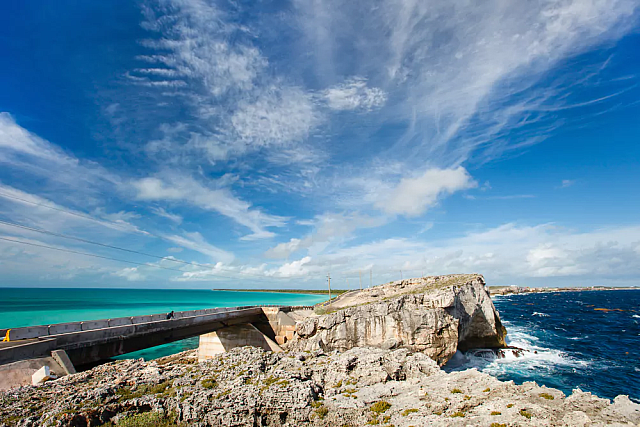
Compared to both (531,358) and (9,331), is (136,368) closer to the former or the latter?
(9,331)

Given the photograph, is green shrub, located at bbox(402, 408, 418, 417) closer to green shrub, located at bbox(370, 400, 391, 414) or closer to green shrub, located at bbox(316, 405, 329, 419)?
green shrub, located at bbox(370, 400, 391, 414)

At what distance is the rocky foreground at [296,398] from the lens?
1285cm

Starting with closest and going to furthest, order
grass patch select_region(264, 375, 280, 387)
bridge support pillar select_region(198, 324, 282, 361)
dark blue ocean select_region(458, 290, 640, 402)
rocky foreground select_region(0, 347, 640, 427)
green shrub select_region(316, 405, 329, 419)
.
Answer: rocky foreground select_region(0, 347, 640, 427), green shrub select_region(316, 405, 329, 419), grass patch select_region(264, 375, 280, 387), dark blue ocean select_region(458, 290, 640, 402), bridge support pillar select_region(198, 324, 282, 361)

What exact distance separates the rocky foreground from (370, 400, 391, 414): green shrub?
55 mm

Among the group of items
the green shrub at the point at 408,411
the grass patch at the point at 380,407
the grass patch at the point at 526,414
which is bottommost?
the grass patch at the point at 380,407

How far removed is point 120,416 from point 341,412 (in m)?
12.1

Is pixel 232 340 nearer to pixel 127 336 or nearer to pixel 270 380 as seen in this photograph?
pixel 127 336

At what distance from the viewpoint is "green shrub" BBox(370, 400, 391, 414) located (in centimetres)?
1585

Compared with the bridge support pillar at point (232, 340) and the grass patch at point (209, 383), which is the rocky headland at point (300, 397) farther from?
the bridge support pillar at point (232, 340)

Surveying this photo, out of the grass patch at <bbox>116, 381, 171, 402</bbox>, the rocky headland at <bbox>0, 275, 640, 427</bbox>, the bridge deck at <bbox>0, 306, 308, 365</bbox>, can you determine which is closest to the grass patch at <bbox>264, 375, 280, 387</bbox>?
the rocky headland at <bbox>0, 275, 640, 427</bbox>

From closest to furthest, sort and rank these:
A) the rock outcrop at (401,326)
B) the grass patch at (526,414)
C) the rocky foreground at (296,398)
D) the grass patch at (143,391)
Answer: the grass patch at (526,414)
the rocky foreground at (296,398)
the grass patch at (143,391)
the rock outcrop at (401,326)

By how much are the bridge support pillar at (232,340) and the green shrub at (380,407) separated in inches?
1409

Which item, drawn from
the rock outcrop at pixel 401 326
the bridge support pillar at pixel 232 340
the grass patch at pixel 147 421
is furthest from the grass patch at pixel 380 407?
the bridge support pillar at pixel 232 340

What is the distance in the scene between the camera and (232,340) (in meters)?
49.5
